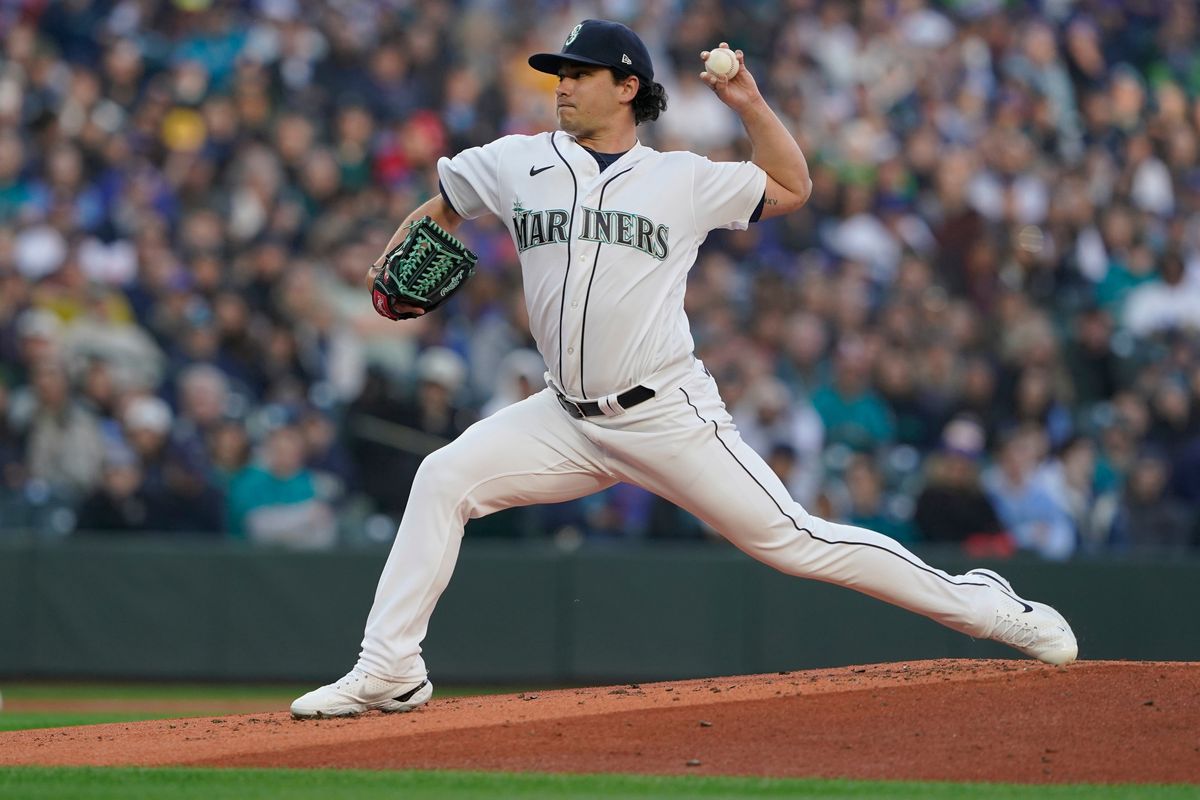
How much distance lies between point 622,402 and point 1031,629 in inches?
63.6

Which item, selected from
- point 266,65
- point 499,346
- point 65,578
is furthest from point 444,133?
point 65,578

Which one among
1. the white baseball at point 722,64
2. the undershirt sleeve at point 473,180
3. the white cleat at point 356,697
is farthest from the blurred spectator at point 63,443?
the white baseball at point 722,64

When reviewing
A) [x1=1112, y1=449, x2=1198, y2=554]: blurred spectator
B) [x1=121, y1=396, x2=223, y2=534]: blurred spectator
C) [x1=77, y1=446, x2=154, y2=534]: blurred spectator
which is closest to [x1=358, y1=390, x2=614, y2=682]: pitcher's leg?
[x1=121, y1=396, x2=223, y2=534]: blurred spectator

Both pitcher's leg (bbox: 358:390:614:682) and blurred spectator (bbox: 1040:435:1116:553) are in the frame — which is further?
blurred spectator (bbox: 1040:435:1116:553)

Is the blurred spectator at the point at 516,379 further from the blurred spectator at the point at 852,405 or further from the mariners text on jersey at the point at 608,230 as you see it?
the mariners text on jersey at the point at 608,230

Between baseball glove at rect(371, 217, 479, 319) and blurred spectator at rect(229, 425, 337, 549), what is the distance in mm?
4943

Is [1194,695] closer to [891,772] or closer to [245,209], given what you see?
[891,772]

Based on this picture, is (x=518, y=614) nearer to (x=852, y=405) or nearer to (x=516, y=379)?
(x=516, y=379)

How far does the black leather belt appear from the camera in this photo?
5547 mm

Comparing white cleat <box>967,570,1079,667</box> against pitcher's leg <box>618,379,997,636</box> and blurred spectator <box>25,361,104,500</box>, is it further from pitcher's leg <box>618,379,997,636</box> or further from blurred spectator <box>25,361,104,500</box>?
blurred spectator <box>25,361,104,500</box>

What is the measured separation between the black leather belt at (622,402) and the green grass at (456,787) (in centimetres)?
113

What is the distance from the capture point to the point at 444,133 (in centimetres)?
1340

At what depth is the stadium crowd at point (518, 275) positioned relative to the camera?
10883mm

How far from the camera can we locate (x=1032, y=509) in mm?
11312
